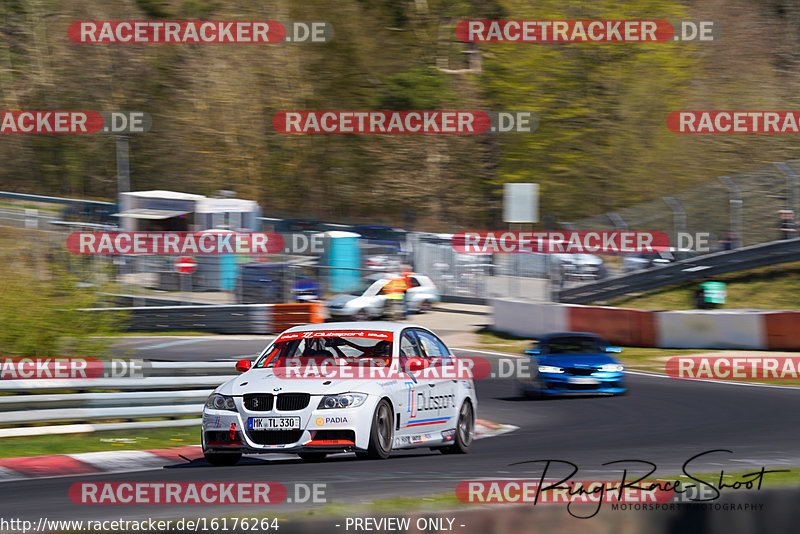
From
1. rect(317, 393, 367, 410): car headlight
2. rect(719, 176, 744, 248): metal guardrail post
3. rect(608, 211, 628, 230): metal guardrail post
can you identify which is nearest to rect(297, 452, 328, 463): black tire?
rect(317, 393, 367, 410): car headlight

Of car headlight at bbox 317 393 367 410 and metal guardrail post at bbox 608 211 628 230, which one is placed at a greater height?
metal guardrail post at bbox 608 211 628 230

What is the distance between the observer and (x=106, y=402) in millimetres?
12781

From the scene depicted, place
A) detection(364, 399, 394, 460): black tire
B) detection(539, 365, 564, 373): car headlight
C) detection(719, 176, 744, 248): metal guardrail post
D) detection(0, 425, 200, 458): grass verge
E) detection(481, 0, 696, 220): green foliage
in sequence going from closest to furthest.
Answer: detection(364, 399, 394, 460): black tire
detection(0, 425, 200, 458): grass verge
detection(539, 365, 564, 373): car headlight
detection(719, 176, 744, 248): metal guardrail post
detection(481, 0, 696, 220): green foliage

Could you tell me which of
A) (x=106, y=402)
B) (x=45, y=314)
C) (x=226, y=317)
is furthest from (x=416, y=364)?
(x=226, y=317)

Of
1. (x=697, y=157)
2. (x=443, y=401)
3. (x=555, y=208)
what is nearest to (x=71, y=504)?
(x=443, y=401)

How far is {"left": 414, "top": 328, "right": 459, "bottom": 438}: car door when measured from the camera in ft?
35.0

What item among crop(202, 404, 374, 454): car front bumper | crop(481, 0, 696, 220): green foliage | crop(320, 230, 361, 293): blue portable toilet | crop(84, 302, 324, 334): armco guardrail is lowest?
crop(202, 404, 374, 454): car front bumper

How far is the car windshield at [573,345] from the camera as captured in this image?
17.8 meters

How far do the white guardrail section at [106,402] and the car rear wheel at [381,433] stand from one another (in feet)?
13.2

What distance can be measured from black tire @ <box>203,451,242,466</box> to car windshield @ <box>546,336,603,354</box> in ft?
28.1

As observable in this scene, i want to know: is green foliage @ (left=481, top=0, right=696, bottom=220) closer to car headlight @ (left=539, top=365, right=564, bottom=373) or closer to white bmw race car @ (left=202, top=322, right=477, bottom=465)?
car headlight @ (left=539, top=365, right=564, bottom=373)

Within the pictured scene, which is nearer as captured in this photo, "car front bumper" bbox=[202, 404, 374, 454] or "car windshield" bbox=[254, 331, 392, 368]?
"car front bumper" bbox=[202, 404, 374, 454]

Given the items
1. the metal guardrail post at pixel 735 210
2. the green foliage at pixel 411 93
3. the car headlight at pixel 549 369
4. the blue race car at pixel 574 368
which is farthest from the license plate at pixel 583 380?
the green foliage at pixel 411 93

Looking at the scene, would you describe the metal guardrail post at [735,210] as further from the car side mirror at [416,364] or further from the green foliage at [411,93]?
the green foliage at [411,93]
